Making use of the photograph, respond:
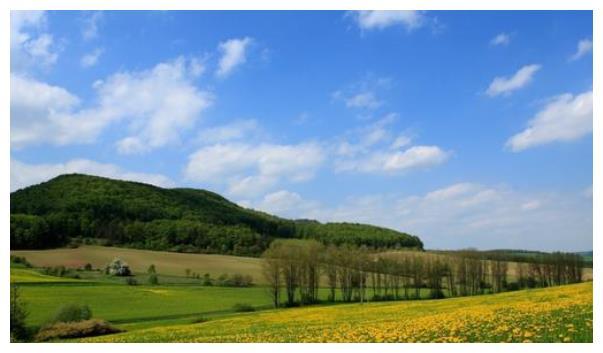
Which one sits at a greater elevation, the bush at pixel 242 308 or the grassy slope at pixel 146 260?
the grassy slope at pixel 146 260

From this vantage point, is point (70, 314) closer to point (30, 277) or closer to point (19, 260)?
point (30, 277)

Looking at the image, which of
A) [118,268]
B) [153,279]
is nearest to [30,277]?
[118,268]

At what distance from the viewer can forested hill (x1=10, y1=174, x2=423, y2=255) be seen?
132 meters

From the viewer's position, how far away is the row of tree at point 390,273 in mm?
86938

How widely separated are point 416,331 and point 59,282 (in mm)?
78418

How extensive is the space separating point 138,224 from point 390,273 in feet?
249

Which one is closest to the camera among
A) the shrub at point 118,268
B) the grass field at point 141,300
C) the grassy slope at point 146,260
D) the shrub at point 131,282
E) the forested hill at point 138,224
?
the grass field at point 141,300

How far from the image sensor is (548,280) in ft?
365

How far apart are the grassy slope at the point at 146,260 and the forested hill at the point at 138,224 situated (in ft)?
24.3

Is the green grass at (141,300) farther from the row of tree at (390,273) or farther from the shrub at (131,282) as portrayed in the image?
the row of tree at (390,273)

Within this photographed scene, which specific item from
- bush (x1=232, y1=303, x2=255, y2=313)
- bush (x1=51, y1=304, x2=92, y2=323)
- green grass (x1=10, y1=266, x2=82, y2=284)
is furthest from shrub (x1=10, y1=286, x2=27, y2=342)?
green grass (x1=10, y1=266, x2=82, y2=284)

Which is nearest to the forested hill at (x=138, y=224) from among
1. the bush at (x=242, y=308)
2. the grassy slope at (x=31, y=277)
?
the grassy slope at (x=31, y=277)
